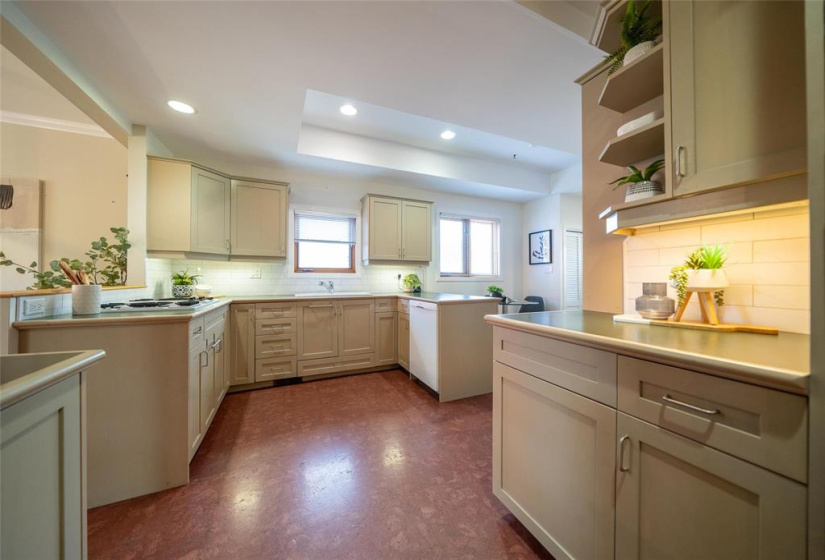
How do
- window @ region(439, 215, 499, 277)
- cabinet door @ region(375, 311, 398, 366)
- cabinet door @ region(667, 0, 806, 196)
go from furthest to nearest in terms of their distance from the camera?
window @ region(439, 215, 499, 277)
cabinet door @ region(375, 311, 398, 366)
cabinet door @ region(667, 0, 806, 196)

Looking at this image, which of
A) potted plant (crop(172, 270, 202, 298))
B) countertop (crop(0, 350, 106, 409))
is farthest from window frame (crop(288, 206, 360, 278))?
countertop (crop(0, 350, 106, 409))

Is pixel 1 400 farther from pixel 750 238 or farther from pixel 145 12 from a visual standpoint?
pixel 750 238

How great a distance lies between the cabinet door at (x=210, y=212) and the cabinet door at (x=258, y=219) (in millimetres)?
83

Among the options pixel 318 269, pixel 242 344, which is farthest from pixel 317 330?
pixel 318 269

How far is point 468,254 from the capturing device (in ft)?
15.5

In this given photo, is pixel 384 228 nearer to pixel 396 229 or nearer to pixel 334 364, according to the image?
pixel 396 229

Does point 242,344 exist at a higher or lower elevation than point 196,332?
lower

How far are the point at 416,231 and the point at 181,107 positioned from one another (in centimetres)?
260

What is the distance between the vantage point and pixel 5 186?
8.93ft

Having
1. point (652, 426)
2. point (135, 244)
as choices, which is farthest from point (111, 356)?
point (652, 426)

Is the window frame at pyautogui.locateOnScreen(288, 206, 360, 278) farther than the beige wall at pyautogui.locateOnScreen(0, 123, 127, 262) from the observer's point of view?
Yes

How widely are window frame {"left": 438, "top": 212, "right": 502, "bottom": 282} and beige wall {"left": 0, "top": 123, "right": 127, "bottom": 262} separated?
391 cm

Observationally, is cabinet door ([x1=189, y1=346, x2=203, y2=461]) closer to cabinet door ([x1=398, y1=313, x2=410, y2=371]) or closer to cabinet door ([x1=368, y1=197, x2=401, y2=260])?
cabinet door ([x1=398, y1=313, x2=410, y2=371])

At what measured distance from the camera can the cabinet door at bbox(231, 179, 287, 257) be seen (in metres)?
3.11
